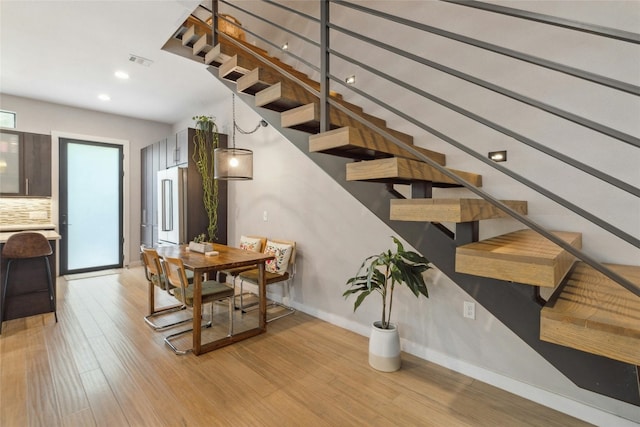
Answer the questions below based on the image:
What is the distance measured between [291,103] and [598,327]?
1812 millimetres

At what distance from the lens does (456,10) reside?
2273 millimetres

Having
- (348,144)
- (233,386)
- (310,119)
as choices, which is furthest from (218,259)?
(348,144)

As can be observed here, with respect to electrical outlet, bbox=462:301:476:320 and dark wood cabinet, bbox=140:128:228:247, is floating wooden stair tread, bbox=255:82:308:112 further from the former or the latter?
dark wood cabinet, bbox=140:128:228:247

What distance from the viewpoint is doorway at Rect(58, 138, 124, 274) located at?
5.28 metres

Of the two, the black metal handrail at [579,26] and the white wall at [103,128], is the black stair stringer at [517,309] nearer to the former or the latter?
the black metal handrail at [579,26]

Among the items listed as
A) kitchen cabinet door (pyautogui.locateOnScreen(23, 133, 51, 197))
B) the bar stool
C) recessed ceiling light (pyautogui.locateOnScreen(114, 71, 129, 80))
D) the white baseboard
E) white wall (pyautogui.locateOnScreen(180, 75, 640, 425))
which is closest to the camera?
the white baseboard

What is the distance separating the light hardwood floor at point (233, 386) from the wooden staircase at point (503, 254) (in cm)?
114

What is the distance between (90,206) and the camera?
556 cm

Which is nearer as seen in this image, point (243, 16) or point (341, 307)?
point (341, 307)

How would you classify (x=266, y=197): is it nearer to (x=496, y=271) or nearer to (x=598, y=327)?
(x=496, y=271)

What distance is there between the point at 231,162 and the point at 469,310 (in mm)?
2673

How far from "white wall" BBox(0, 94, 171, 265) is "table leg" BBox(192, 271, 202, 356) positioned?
425 cm

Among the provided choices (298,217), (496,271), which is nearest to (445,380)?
(496,271)

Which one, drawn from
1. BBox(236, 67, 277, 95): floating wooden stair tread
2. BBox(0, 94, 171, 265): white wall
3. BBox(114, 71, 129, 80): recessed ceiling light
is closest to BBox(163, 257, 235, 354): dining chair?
BBox(236, 67, 277, 95): floating wooden stair tread
